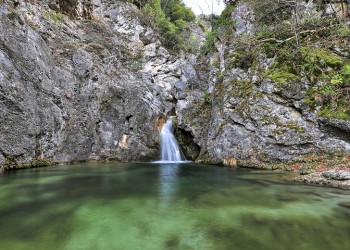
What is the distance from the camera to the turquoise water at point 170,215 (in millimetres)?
4297

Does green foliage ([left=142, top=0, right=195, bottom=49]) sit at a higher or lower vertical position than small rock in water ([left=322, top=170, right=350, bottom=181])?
higher

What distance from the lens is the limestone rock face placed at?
40.9 ft

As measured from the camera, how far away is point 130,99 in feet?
62.3

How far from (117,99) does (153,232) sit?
14833 millimetres

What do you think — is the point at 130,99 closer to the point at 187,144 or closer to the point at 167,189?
the point at 187,144

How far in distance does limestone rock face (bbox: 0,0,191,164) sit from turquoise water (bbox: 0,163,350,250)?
4.59 metres

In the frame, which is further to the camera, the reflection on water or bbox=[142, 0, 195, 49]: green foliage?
bbox=[142, 0, 195, 49]: green foliage

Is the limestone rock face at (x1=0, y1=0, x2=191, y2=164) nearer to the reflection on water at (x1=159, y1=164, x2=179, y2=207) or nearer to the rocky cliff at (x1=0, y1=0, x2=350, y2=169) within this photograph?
the rocky cliff at (x1=0, y1=0, x2=350, y2=169)

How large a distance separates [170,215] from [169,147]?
1311 cm

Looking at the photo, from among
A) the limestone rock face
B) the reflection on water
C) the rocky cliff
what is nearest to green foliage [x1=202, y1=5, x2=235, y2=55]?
the rocky cliff

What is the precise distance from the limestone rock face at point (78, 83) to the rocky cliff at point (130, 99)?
0.22ft

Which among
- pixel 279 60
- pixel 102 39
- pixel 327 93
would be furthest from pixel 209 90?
pixel 102 39

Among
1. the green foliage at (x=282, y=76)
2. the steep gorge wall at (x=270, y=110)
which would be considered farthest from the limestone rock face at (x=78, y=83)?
the green foliage at (x=282, y=76)

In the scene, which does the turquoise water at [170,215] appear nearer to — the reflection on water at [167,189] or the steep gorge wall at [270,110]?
the reflection on water at [167,189]
